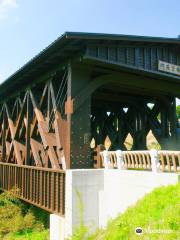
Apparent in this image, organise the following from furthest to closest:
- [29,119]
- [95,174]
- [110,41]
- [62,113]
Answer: [29,119]
[62,113]
[110,41]
[95,174]

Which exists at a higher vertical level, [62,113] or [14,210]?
[62,113]

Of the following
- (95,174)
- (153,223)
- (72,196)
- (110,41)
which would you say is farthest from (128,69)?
(153,223)

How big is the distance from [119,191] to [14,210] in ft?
29.5

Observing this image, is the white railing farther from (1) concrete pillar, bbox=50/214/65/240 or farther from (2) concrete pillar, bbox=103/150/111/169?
(1) concrete pillar, bbox=50/214/65/240

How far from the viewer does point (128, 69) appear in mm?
15609

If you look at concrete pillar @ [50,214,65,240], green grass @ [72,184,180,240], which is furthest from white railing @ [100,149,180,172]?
concrete pillar @ [50,214,65,240]

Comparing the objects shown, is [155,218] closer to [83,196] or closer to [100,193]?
[83,196]

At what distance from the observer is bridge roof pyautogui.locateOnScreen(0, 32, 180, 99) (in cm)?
1346

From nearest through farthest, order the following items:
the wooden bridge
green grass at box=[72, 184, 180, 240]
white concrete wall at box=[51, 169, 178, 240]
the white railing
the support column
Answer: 1. green grass at box=[72, 184, 180, 240]
2. the white railing
3. white concrete wall at box=[51, 169, 178, 240]
4. the wooden bridge
5. the support column

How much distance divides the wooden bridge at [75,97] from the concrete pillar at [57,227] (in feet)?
1.20

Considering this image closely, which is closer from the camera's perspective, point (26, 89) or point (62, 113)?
point (62, 113)

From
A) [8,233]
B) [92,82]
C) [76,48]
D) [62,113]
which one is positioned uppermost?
[76,48]

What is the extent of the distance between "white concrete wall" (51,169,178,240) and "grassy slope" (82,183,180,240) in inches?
62.8

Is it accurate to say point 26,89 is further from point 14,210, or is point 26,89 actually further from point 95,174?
point 95,174
